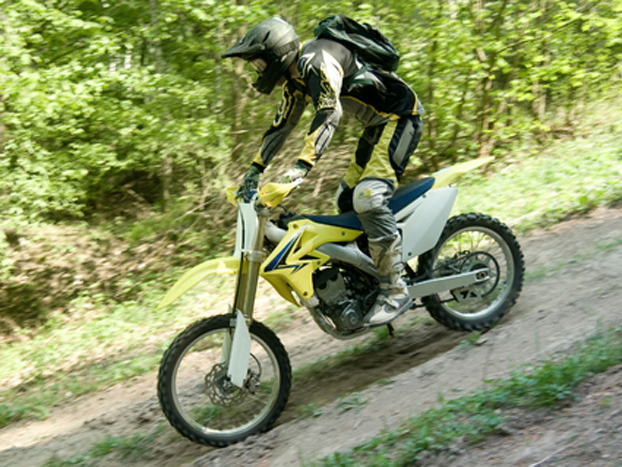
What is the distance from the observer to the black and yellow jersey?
11.6 feet

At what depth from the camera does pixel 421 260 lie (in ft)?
14.3

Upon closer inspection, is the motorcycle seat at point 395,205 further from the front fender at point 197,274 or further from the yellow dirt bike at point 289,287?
the front fender at point 197,274

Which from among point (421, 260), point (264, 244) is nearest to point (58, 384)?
point (264, 244)

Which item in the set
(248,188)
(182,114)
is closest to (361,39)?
(248,188)

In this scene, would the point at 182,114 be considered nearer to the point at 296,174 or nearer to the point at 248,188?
the point at 248,188

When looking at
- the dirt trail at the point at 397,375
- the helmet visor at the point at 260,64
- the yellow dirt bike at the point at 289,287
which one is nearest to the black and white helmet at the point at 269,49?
the helmet visor at the point at 260,64

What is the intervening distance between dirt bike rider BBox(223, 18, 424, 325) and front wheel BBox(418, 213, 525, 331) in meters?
0.46

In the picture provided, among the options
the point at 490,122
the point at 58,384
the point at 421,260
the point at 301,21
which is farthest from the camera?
the point at 490,122

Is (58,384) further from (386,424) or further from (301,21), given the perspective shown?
(301,21)

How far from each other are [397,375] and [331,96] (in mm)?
1938

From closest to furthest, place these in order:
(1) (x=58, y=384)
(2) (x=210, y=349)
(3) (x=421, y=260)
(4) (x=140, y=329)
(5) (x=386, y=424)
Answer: (5) (x=386, y=424) → (2) (x=210, y=349) → (3) (x=421, y=260) → (1) (x=58, y=384) → (4) (x=140, y=329)

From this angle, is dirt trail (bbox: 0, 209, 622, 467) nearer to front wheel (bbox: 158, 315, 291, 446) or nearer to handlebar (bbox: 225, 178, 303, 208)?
front wheel (bbox: 158, 315, 291, 446)

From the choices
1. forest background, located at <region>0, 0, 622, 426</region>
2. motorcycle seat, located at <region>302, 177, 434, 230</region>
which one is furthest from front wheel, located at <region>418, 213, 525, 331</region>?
forest background, located at <region>0, 0, 622, 426</region>

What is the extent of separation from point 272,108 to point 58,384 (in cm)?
530
